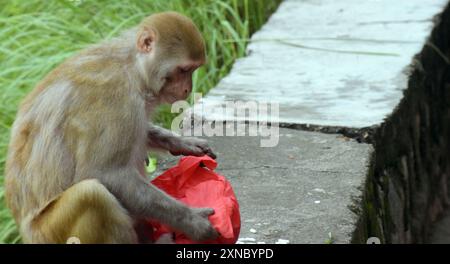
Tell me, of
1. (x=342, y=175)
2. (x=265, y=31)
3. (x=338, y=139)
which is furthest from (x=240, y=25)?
(x=342, y=175)

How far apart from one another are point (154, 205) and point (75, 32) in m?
3.00

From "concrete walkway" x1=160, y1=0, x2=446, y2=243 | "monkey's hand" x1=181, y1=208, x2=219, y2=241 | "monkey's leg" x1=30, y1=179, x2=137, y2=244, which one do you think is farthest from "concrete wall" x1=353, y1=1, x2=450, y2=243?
"monkey's leg" x1=30, y1=179, x2=137, y2=244

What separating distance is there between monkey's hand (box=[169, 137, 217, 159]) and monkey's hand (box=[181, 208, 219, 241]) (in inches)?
20.9

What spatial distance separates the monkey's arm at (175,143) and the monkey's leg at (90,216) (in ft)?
2.17

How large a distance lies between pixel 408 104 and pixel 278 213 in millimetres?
2008

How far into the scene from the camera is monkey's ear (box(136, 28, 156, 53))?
4590 mm

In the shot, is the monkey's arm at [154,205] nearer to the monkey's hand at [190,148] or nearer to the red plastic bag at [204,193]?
the red plastic bag at [204,193]

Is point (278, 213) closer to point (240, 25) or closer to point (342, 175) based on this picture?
point (342, 175)

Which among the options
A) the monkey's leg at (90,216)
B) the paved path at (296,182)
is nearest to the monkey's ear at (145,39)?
the monkey's leg at (90,216)

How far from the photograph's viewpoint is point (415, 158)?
7.03m

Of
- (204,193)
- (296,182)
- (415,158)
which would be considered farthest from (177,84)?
(415,158)

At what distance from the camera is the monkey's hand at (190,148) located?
4.91 m

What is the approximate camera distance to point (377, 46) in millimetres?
7426

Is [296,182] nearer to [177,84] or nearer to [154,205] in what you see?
[177,84]
